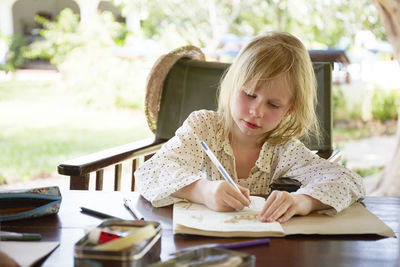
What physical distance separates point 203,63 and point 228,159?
976mm

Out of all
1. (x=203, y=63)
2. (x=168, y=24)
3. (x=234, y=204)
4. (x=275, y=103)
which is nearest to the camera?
(x=234, y=204)

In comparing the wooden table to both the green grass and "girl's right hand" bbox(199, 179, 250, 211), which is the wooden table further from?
the green grass

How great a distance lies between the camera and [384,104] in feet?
24.8

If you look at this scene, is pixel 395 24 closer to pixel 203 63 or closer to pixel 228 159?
pixel 203 63

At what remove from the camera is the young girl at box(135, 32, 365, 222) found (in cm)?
129

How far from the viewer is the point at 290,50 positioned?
1.66m

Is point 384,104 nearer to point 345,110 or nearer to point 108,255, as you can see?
point 345,110

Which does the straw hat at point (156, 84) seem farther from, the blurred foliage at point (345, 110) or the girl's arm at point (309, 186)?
the blurred foliage at point (345, 110)

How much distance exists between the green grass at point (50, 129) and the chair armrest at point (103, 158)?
2.85 metres

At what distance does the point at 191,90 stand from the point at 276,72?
3.52ft

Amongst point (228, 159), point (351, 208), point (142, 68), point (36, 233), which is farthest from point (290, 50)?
point (142, 68)

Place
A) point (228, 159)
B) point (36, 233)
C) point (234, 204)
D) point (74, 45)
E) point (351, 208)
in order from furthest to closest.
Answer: point (74, 45) < point (228, 159) < point (351, 208) < point (234, 204) < point (36, 233)

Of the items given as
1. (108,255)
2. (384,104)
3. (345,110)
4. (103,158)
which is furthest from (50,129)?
(108,255)

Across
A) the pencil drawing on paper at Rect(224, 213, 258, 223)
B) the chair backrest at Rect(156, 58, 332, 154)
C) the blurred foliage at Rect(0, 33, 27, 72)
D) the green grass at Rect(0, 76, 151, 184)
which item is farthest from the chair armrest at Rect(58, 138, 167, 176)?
the blurred foliage at Rect(0, 33, 27, 72)
